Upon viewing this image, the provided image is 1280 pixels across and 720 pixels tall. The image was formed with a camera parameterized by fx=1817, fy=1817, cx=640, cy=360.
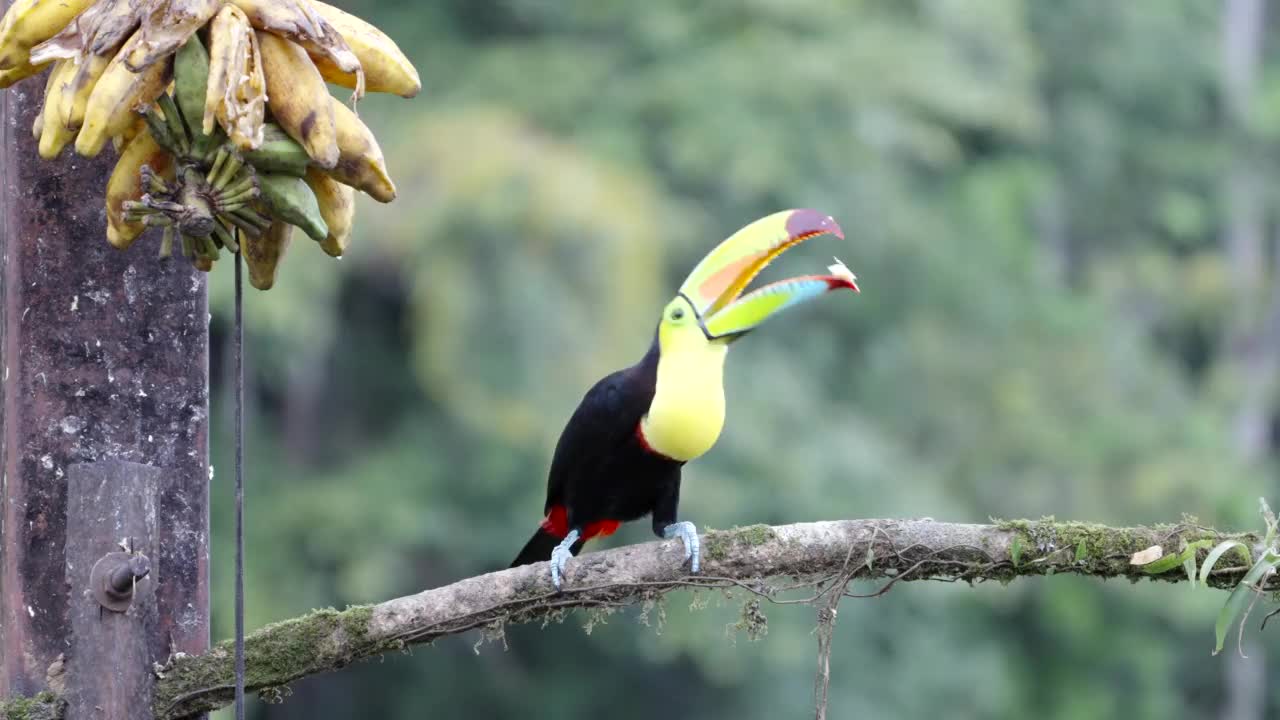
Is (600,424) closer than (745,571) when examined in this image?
No

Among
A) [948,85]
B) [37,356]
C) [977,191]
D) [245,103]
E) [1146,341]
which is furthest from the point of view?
[1146,341]

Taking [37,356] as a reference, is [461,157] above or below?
above

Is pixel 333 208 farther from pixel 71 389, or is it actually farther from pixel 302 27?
pixel 71 389

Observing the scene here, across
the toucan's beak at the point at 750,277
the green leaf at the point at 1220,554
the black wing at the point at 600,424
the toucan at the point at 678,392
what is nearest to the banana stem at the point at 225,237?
the toucan at the point at 678,392

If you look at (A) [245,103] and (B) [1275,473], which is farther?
(B) [1275,473]

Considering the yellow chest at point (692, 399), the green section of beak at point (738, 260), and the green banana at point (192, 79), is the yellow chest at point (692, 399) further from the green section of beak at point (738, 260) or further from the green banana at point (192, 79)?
the green banana at point (192, 79)

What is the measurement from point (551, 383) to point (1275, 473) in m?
6.47

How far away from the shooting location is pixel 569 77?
8773 millimetres

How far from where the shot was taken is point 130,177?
1.88 meters

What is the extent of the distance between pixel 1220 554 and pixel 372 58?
3.71 ft

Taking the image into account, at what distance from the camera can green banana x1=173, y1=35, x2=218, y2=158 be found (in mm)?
1841

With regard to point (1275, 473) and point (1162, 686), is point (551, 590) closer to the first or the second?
point (1162, 686)

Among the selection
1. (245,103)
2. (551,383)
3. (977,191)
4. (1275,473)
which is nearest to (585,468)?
(245,103)

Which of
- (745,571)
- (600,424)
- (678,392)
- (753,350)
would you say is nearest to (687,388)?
(678,392)
